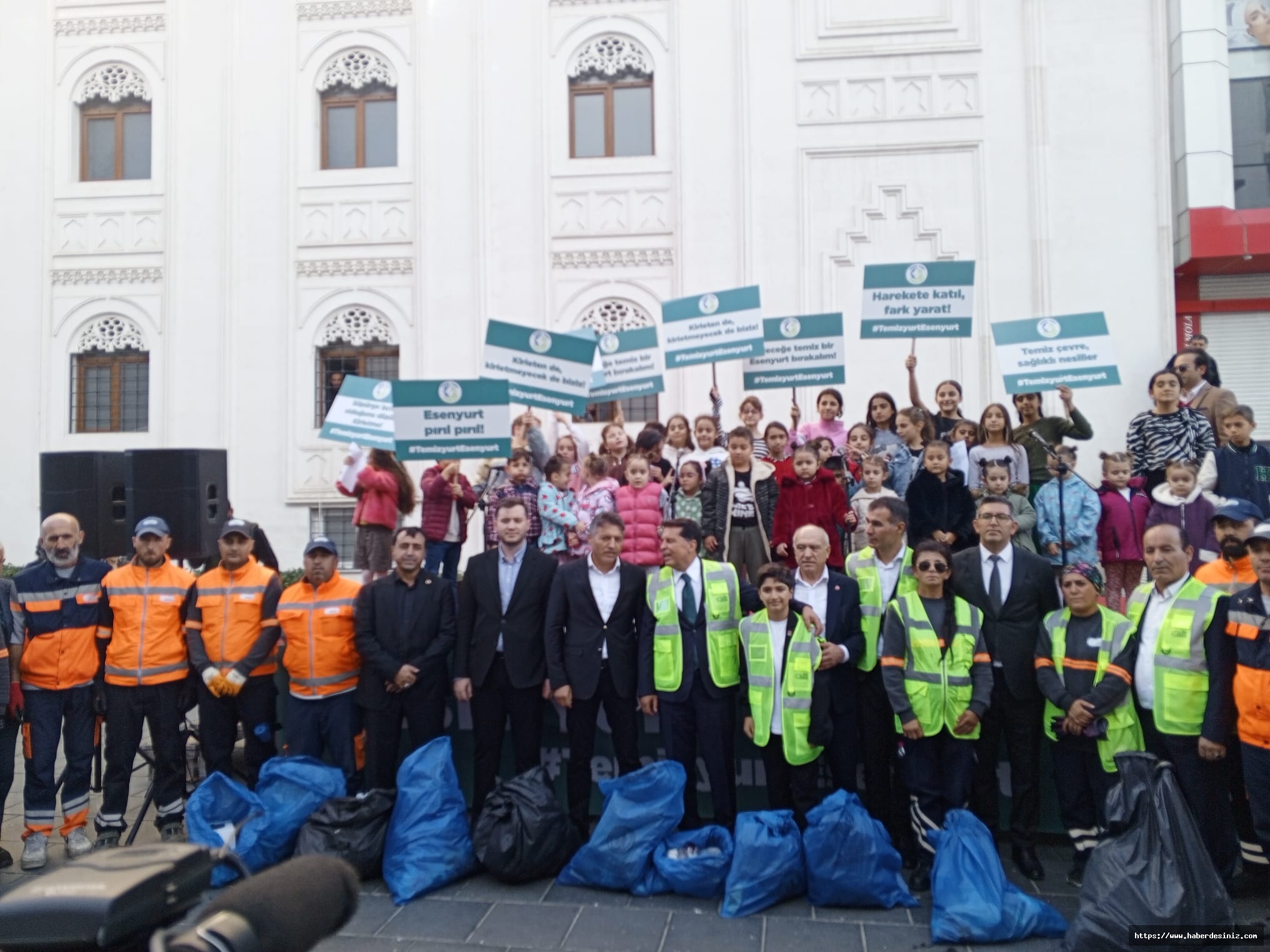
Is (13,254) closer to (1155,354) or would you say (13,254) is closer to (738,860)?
(738,860)

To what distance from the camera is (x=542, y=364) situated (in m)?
9.10

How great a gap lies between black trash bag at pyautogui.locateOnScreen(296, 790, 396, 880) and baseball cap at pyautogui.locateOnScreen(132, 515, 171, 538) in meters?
2.22

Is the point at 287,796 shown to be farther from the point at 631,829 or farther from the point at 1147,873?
the point at 1147,873

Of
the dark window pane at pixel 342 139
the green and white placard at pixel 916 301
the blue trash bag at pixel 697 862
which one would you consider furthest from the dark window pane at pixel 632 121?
the blue trash bag at pixel 697 862

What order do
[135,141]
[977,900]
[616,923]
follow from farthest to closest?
[135,141]
[616,923]
[977,900]

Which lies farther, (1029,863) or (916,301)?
(916,301)

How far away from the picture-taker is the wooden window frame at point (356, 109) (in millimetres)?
16188

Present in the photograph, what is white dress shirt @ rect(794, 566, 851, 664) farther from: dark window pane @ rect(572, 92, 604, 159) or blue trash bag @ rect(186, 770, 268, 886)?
dark window pane @ rect(572, 92, 604, 159)

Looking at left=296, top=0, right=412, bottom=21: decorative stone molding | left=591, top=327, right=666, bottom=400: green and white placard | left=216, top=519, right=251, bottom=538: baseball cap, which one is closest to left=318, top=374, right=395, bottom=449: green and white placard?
left=591, top=327, right=666, bottom=400: green and white placard

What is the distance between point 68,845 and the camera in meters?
6.51

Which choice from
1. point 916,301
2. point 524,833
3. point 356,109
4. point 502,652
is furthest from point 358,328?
point 524,833

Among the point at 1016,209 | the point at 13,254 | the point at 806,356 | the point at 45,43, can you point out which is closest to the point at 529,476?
the point at 806,356

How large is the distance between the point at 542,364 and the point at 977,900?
18.9 feet

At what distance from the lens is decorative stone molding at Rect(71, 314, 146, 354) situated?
1647 cm
